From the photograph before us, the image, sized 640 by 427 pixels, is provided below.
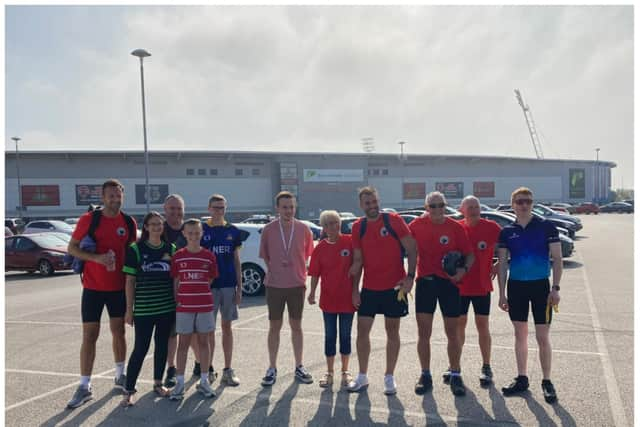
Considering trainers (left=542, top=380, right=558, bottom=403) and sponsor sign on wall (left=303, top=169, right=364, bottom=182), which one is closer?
trainers (left=542, top=380, right=558, bottom=403)

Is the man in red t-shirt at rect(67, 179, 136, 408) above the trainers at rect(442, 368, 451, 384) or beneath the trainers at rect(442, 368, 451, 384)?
above

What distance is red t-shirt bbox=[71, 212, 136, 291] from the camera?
179 inches

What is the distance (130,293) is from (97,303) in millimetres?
424

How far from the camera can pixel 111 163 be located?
50.0 m

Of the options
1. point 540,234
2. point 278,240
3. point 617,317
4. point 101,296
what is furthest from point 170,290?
point 617,317

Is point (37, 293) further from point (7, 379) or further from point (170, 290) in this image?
point (170, 290)

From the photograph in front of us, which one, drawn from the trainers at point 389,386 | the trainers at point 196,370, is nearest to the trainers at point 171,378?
the trainers at point 196,370

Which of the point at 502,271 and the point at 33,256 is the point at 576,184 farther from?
the point at 502,271

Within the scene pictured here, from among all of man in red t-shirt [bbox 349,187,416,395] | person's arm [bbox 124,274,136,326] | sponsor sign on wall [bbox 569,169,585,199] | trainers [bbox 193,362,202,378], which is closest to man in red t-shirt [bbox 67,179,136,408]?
person's arm [bbox 124,274,136,326]

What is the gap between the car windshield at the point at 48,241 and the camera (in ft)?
50.1

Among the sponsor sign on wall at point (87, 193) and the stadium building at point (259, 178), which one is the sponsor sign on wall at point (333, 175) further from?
the sponsor sign on wall at point (87, 193)

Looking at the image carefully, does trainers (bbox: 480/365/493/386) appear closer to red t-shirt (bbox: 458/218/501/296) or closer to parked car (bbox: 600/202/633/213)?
red t-shirt (bbox: 458/218/501/296)

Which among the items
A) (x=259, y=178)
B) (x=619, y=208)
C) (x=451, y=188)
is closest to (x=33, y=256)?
(x=259, y=178)

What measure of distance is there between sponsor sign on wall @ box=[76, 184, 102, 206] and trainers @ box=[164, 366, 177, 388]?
48.5 m
